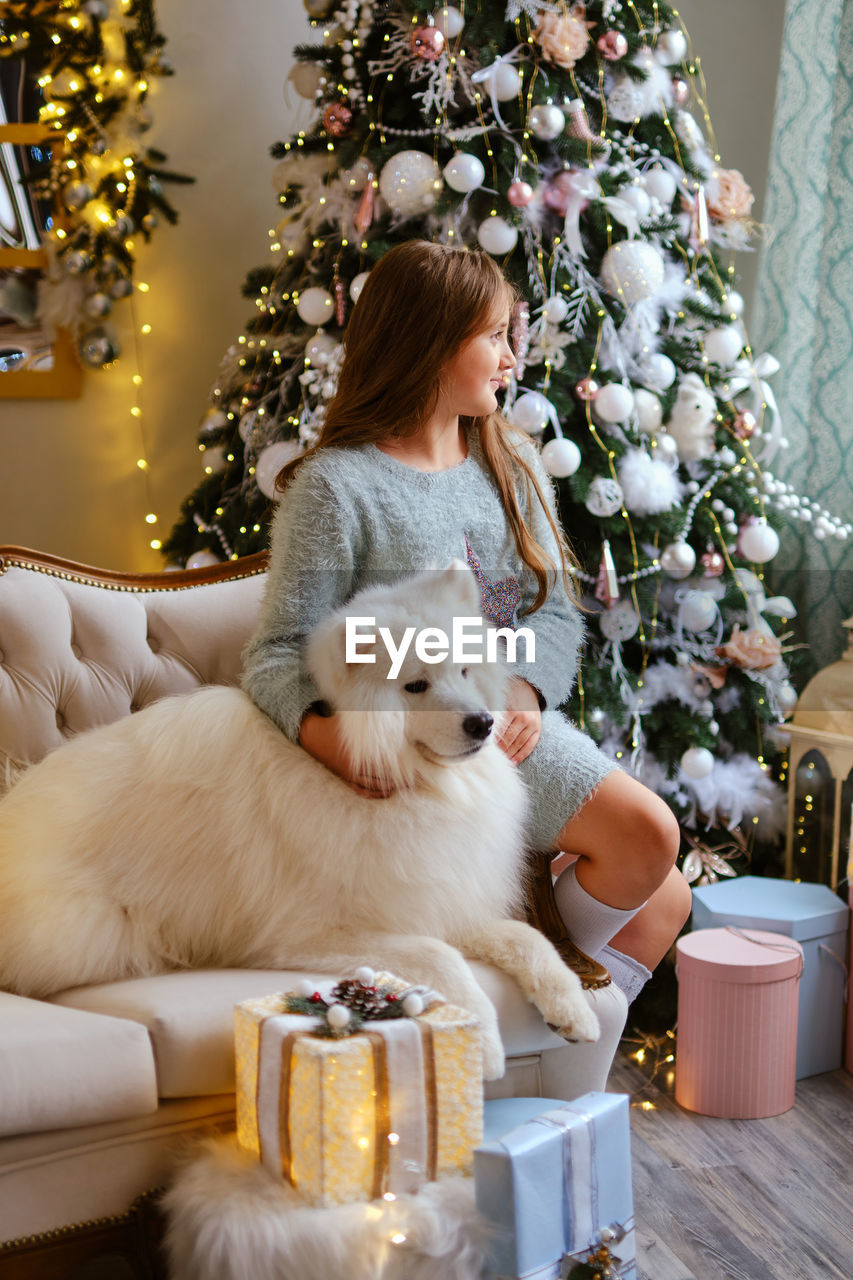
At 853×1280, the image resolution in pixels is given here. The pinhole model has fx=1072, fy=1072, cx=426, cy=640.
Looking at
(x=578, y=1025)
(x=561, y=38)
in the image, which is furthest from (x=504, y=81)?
(x=578, y=1025)

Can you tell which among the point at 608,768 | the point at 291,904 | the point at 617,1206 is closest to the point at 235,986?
the point at 291,904

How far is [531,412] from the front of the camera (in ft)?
7.87

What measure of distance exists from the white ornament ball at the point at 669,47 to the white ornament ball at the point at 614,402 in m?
0.88

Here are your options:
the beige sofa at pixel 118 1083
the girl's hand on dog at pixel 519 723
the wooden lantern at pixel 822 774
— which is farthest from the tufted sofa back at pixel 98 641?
the wooden lantern at pixel 822 774

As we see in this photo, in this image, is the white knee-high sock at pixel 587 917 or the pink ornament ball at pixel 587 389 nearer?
the white knee-high sock at pixel 587 917

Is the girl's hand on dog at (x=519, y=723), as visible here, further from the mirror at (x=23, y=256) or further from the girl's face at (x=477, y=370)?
the mirror at (x=23, y=256)

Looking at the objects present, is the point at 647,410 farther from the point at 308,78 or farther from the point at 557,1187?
the point at 557,1187

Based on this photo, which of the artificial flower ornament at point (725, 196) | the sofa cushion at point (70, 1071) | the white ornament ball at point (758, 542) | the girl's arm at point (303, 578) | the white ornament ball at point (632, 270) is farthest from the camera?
the artificial flower ornament at point (725, 196)

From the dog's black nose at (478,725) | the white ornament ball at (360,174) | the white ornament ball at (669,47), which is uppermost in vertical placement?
the white ornament ball at (669,47)

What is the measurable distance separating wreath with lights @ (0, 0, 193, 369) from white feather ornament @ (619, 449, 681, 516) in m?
1.75

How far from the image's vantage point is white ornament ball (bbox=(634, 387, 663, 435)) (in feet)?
8.22

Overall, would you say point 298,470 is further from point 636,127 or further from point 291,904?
point 636,127

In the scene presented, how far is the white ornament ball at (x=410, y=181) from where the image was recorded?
2359 millimetres

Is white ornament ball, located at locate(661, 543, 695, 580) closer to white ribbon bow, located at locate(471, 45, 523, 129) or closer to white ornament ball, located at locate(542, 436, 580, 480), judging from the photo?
→ white ornament ball, located at locate(542, 436, 580, 480)
